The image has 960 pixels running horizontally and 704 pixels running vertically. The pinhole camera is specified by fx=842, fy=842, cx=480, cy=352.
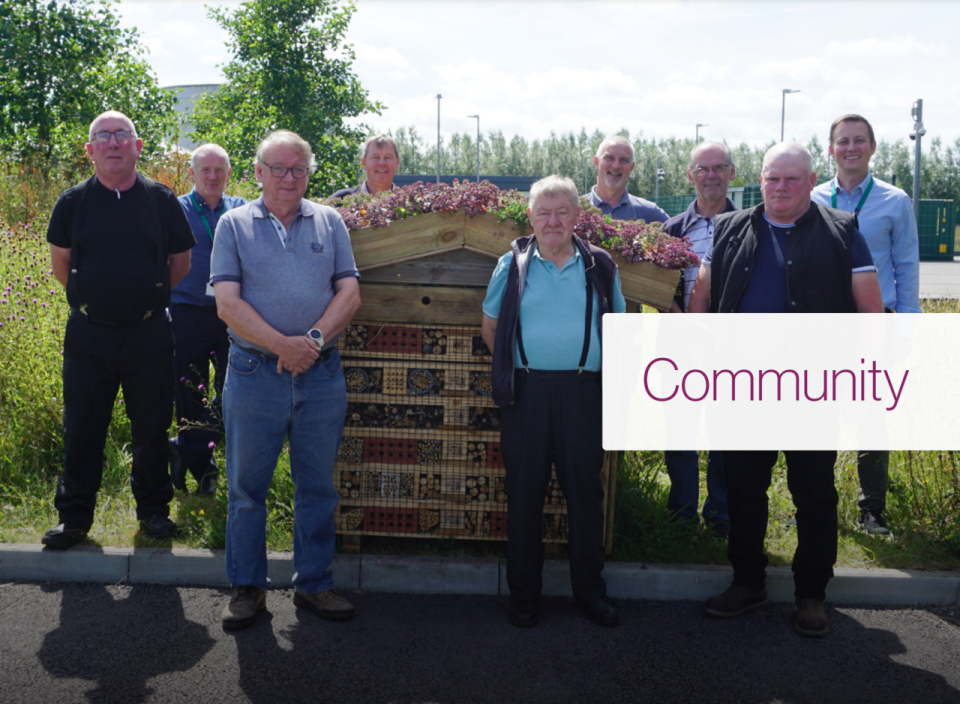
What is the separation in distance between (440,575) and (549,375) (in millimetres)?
1391

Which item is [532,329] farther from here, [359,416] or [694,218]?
[694,218]

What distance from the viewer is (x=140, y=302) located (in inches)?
187

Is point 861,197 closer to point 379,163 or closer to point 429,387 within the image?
point 429,387

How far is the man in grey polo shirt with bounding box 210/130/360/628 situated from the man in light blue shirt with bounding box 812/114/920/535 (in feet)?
9.97

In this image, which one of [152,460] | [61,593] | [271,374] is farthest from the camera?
[152,460]

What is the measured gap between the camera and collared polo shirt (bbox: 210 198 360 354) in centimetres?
398

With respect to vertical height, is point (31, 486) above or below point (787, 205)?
below

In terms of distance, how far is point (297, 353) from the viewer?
12.9 feet

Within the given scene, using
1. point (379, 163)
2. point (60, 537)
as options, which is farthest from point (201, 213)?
point (60, 537)

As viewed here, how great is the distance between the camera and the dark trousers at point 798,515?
425 cm

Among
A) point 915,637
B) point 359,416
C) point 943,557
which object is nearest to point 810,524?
point 915,637

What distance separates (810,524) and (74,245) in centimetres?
424

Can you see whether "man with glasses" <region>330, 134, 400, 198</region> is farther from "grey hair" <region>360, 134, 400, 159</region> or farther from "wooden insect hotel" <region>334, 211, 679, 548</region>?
"wooden insect hotel" <region>334, 211, 679, 548</region>

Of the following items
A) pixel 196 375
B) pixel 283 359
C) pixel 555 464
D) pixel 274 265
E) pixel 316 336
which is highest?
pixel 274 265
